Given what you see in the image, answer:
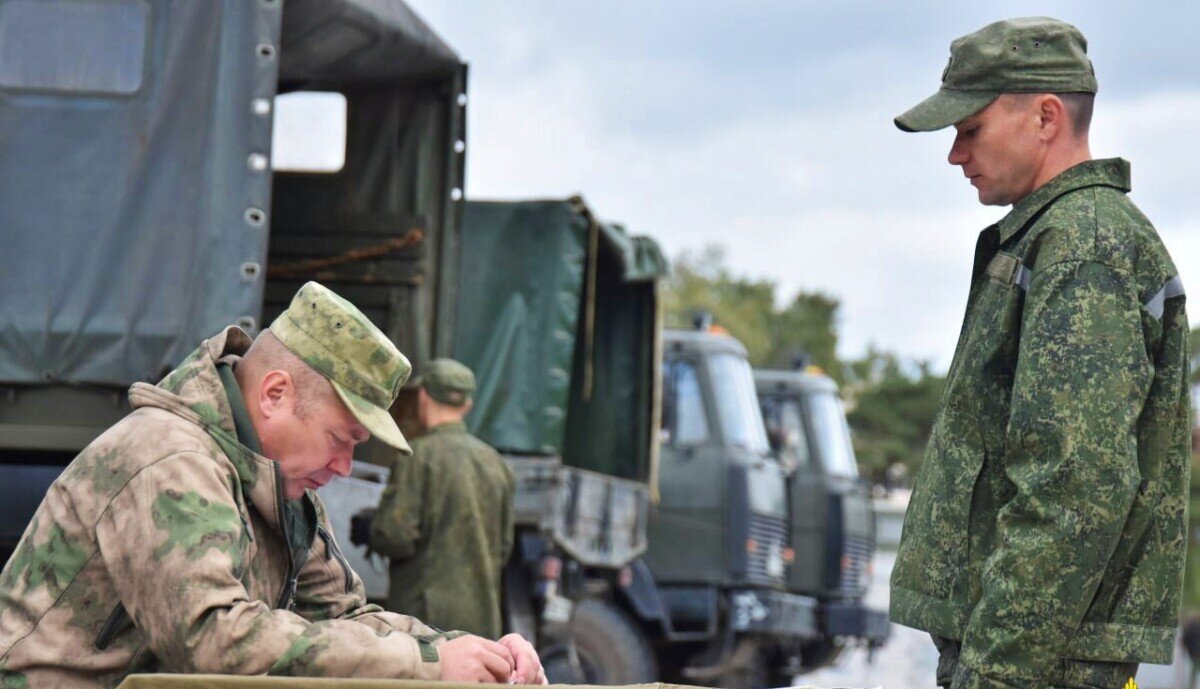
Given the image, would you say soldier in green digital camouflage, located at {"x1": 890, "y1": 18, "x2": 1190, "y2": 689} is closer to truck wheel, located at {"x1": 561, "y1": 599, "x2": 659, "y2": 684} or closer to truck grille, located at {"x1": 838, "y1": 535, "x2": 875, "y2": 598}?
truck wheel, located at {"x1": 561, "y1": 599, "x2": 659, "y2": 684}

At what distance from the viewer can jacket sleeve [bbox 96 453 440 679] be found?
2885 mm

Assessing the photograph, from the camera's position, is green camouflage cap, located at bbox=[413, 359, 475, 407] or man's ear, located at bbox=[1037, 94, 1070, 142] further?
green camouflage cap, located at bbox=[413, 359, 475, 407]

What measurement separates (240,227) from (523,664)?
3088mm

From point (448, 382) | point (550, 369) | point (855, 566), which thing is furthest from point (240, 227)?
point (855, 566)

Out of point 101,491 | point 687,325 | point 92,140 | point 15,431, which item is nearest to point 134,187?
point 92,140

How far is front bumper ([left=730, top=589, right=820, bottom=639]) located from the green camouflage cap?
574 centimetres

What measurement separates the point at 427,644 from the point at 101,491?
22.1 inches

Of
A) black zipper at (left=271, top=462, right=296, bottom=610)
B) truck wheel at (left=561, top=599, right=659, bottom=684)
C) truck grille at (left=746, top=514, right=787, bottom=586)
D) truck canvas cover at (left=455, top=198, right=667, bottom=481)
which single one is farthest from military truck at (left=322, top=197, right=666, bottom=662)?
black zipper at (left=271, top=462, right=296, bottom=610)

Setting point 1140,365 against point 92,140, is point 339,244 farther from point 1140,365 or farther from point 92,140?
point 1140,365

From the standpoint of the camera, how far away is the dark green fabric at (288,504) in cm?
317

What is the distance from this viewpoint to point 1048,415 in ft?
9.89

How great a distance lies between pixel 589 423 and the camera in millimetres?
11578

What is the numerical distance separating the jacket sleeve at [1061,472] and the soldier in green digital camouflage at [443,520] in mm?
4761

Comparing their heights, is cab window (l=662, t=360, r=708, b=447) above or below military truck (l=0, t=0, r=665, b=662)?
below
